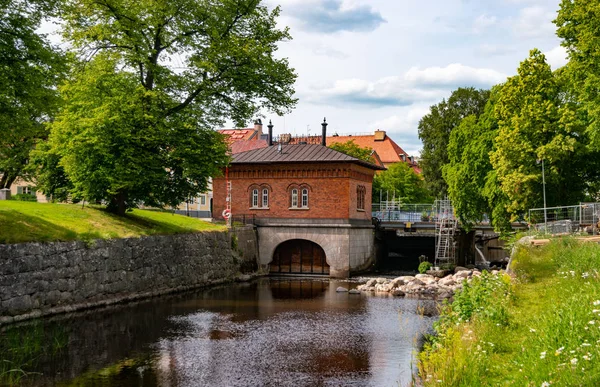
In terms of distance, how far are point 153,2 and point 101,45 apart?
10.2ft

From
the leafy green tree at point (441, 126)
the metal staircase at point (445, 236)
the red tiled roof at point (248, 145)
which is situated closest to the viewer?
the metal staircase at point (445, 236)

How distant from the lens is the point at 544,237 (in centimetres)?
2253

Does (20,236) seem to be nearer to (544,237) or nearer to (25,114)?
(25,114)

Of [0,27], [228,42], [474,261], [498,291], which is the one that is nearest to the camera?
[498,291]

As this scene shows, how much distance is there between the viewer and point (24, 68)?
18422 millimetres

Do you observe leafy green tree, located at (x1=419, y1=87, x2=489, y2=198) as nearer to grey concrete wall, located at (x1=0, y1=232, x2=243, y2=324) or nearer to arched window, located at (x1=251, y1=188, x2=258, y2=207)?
arched window, located at (x1=251, y1=188, x2=258, y2=207)

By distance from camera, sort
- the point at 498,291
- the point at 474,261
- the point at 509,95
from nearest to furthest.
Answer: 1. the point at 498,291
2. the point at 509,95
3. the point at 474,261

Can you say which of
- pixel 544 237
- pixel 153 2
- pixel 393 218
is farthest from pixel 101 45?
pixel 393 218

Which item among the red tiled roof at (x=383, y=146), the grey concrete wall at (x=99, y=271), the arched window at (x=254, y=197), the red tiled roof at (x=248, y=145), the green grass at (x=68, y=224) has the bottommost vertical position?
the grey concrete wall at (x=99, y=271)

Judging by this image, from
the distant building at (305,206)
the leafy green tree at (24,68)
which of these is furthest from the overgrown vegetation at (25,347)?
the distant building at (305,206)

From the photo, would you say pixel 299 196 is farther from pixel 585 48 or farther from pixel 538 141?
pixel 585 48

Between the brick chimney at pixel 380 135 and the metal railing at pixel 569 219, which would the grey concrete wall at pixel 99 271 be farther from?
the brick chimney at pixel 380 135

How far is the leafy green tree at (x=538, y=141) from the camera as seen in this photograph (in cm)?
3038

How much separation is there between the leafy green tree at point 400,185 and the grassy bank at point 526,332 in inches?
1743
